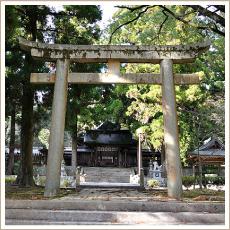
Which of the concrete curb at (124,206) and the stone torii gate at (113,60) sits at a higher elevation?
the stone torii gate at (113,60)

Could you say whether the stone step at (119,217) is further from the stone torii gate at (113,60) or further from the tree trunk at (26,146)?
the tree trunk at (26,146)

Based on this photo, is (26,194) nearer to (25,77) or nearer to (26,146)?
(26,146)

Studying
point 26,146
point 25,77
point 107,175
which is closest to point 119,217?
point 26,146

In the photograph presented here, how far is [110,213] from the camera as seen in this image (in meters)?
4.56

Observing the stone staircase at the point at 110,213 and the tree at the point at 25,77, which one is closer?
the stone staircase at the point at 110,213

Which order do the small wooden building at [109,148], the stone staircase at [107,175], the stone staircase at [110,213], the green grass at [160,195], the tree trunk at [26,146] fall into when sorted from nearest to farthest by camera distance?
the stone staircase at [110,213], the green grass at [160,195], the tree trunk at [26,146], the stone staircase at [107,175], the small wooden building at [109,148]

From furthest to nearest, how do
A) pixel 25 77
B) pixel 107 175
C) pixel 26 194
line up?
pixel 107 175
pixel 25 77
pixel 26 194

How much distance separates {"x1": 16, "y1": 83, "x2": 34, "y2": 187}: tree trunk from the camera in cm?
915

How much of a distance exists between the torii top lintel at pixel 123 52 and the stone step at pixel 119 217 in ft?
15.2

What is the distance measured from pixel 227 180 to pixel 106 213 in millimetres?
2573

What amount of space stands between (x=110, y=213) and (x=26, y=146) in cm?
579

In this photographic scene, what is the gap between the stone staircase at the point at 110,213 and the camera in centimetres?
445

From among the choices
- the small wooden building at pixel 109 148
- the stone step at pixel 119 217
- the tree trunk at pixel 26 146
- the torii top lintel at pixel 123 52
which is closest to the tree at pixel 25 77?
the tree trunk at pixel 26 146

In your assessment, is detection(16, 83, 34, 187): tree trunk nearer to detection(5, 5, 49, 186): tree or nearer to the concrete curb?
detection(5, 5, 49, 186): tree
